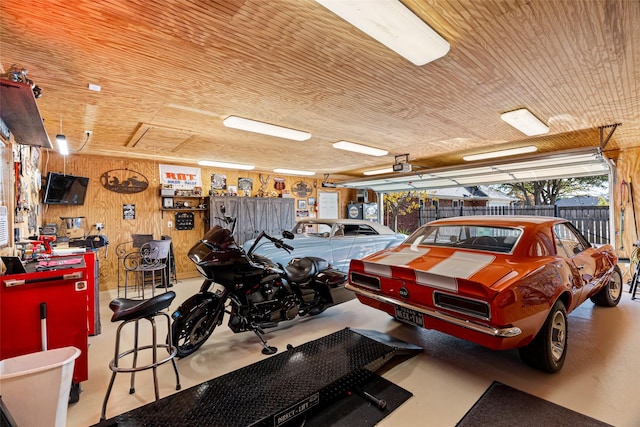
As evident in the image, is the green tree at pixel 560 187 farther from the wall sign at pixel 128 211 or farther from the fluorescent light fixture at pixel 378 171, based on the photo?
the wall sign at pixel 128 211

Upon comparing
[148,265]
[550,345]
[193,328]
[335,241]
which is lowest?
[550,345]

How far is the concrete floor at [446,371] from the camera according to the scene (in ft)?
7.21

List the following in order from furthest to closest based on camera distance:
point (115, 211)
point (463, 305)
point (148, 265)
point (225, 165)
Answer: point (225, 165) → point (115, 211) → point (148, 265) → point (463, 305)

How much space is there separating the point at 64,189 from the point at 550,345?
24.6ft

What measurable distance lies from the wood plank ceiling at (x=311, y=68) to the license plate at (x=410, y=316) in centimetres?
218

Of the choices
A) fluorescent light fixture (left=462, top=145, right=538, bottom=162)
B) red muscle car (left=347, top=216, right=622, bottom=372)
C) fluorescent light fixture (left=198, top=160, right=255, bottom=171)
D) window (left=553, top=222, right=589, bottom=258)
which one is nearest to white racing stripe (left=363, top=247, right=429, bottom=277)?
red muscle car (left=347, top=216, right=622, bottom=372)

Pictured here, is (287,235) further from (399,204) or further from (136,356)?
(399,204)

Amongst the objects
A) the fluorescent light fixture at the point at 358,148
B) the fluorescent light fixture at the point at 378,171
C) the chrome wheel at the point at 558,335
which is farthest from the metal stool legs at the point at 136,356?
the fluorescent light fixture at the point at 378,171

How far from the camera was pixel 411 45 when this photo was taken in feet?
6.91

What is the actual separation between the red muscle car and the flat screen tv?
556 centimetres

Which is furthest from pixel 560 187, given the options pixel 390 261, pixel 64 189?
pixel 64 189

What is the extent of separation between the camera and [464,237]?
366 cm

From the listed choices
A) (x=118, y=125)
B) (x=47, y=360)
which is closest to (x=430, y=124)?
(x=118, y=125)

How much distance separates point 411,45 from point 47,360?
338cm
